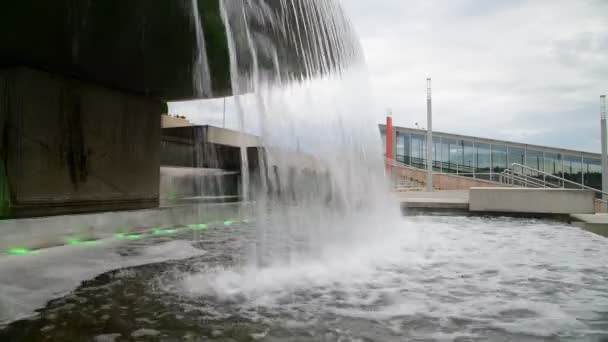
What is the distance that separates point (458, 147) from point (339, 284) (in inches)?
1151

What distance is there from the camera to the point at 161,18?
Answer: 461 centimetres

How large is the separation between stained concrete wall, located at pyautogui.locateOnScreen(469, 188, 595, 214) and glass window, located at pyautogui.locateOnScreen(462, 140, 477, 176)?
68.9 ft

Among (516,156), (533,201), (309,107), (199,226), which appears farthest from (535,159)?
(199,226)

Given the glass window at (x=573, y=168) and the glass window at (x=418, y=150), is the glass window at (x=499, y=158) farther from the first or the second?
the glass window at (x=418, y=150)

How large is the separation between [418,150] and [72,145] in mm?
28598

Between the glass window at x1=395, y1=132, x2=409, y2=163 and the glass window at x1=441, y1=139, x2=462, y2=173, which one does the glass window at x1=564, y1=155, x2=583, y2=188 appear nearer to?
the glass window at x1=441, y1=139, x2=462, y2=173

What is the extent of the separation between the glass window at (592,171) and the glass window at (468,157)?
6820mm

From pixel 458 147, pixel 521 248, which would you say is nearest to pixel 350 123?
pixel 521 248

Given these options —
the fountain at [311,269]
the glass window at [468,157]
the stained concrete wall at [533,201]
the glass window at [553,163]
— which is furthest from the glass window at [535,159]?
the fountain at [311,269]

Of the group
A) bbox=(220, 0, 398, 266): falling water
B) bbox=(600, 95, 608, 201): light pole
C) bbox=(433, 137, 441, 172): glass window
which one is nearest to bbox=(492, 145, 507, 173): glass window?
bbox=(433, 137, 441, 172): glass window

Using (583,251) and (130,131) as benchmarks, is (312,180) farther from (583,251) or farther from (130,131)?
(583,251)

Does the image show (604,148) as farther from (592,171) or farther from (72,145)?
(72,145)

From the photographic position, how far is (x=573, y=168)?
25.5 meters

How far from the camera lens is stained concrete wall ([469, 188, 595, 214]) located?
859 centimetres
